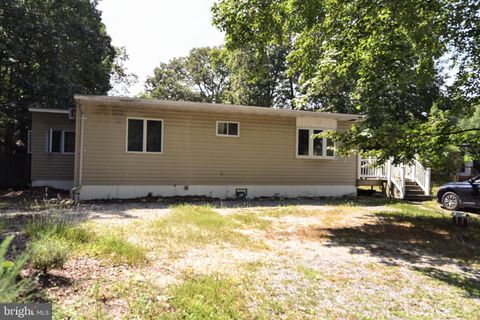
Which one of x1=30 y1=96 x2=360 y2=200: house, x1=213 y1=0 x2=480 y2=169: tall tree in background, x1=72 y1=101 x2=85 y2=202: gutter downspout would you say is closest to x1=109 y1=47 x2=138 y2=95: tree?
x1=30 y1=96 x2=360 y2=200: house

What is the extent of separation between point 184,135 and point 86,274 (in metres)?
7.39

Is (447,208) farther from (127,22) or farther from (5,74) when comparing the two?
(5,74)

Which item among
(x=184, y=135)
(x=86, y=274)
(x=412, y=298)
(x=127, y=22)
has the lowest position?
(x=412, y=298)

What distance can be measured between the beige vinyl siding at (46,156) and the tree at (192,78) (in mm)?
22826

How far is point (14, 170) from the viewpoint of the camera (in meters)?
13.6

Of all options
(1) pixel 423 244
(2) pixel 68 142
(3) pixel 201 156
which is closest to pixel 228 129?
(3) pixel 201 156

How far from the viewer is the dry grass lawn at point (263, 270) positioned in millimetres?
2971

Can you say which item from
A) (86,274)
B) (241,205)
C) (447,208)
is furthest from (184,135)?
(447,208)

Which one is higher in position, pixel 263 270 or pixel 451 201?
pixel 451 201

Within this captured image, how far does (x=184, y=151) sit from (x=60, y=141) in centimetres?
497

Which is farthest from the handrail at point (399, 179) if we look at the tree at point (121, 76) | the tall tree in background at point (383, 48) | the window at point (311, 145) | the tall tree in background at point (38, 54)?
the tree at point (121, 76)

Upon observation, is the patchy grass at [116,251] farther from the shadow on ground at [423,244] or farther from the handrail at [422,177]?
the handrail at [422,177]

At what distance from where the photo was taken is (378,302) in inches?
132

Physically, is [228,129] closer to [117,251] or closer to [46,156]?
[46,156]
